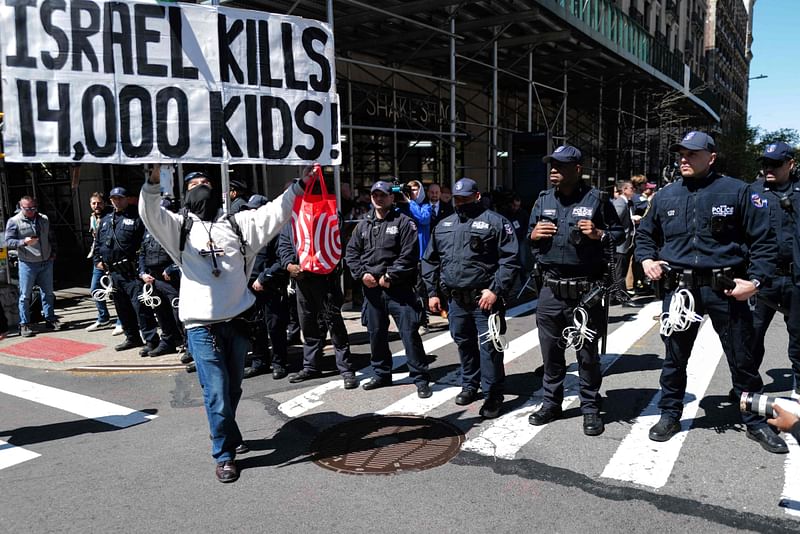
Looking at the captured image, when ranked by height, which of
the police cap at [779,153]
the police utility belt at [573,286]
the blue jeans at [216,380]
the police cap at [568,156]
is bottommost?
the blue jeans at [216,380]

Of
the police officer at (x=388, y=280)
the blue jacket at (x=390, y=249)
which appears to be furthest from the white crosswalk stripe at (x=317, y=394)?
the blue jacket at (x=390, y=249)

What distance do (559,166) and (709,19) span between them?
58693mm

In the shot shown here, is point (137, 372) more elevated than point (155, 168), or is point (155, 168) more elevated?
point (155, 168)

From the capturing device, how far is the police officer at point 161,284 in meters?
7.08

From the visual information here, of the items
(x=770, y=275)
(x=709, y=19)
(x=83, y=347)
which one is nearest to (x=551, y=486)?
(x=770, y=275)

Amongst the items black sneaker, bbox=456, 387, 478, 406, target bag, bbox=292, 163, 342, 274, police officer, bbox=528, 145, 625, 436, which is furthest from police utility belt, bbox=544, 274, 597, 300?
target bag, bbox=292, 163, 342, 274

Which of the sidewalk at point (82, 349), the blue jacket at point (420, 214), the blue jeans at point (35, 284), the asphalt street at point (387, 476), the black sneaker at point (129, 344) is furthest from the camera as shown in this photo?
the blue jacket at point (420, 214)

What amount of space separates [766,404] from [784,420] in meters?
0.18

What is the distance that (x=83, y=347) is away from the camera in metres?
7.95

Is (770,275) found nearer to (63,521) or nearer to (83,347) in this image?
(63,521)

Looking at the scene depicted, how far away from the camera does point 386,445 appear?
449 cm

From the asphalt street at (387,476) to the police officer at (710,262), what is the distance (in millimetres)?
419

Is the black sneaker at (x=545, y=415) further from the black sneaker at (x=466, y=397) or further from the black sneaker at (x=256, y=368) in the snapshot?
the black sneaker at (x=256, y=368)

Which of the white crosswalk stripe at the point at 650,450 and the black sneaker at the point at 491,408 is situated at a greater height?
the black sneaker at the point at 491,408
